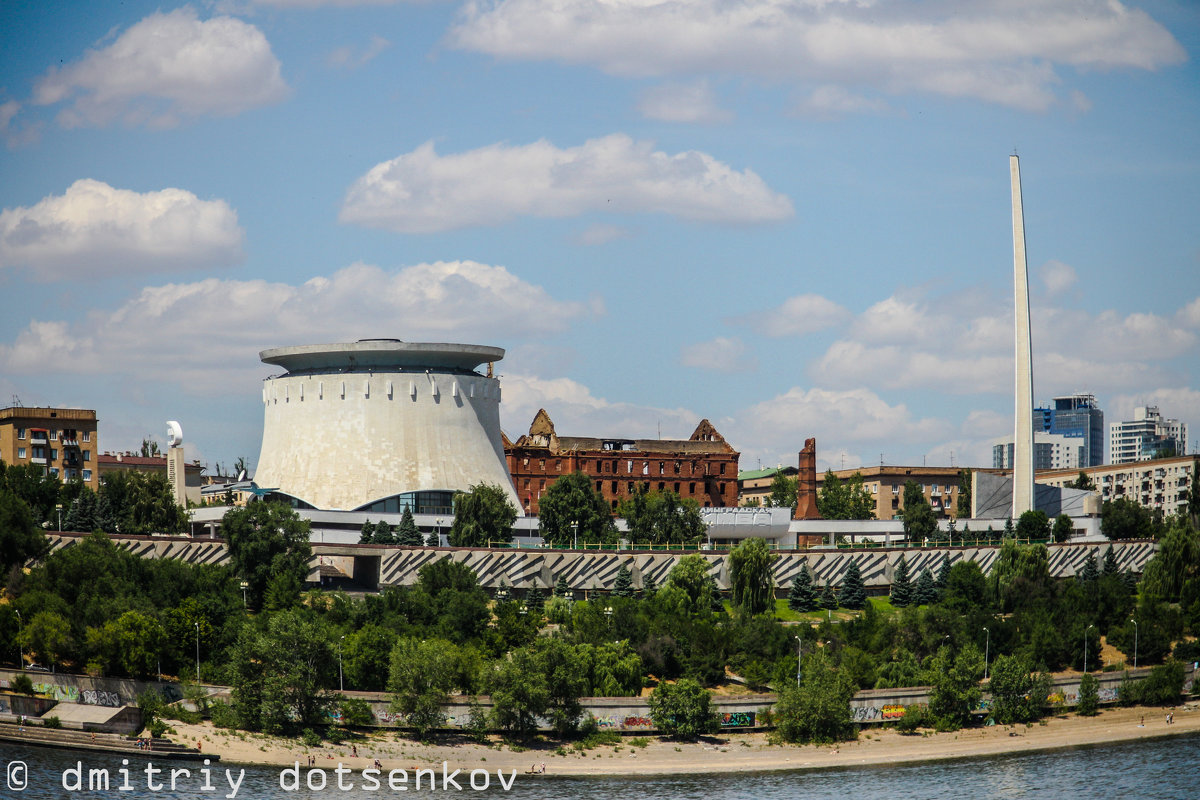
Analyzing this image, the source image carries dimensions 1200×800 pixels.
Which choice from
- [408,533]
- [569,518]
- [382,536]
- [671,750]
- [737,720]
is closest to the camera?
[671,750]

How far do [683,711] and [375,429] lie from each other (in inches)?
1727

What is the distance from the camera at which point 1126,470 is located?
162875 millimetres

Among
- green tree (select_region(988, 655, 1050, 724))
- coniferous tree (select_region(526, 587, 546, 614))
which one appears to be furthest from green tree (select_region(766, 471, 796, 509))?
green tree (select_region(988, 655, 1050, 724))

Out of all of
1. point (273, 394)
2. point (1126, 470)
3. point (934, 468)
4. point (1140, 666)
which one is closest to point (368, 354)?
point (273, 394)

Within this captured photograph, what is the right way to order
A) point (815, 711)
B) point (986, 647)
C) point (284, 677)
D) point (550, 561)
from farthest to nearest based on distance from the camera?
point (550, 561) → point (986, 647) → point (815, 711) → point (284, 677)

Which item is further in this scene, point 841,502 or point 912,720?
point 841,502

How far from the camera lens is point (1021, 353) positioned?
115062 millimetres

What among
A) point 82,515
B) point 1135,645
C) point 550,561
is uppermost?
point 82,515

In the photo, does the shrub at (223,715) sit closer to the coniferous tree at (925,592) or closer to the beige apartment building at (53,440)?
the coniferous tree at (925,592)

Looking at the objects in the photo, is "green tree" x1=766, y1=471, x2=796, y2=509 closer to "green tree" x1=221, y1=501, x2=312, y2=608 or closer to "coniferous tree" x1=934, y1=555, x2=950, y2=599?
"coniferous tree" x1=934, y1=555, x2=950, y2=599

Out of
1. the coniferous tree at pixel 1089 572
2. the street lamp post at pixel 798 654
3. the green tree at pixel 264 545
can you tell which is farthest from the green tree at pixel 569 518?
the coniferous tree at pixel 1089 572

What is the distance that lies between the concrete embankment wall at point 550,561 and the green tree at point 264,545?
9.05 ft

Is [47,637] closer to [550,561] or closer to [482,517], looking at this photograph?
[550,561]

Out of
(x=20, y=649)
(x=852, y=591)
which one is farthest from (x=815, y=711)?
(x=20, y=649)
